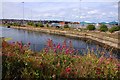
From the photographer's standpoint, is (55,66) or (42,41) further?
(42,41)

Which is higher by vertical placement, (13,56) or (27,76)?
(13,56)

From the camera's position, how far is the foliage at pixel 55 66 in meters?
4.82

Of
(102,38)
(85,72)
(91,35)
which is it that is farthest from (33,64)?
(91,35)

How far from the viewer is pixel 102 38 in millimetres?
46500

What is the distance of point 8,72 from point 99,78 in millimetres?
1820

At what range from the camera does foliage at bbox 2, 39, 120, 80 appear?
190 inches

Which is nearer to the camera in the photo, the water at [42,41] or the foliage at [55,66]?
the foliage at [55,66]

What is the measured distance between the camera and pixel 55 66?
5.14 metres

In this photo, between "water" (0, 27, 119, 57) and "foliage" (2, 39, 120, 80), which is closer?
"foliage" (2, 39, 120, 80)

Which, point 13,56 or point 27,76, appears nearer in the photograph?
point 27,76

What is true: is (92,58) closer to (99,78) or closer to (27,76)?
(99,78)

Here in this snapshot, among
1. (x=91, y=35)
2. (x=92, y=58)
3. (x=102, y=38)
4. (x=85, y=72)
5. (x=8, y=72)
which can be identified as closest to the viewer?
(x=8, y=72)

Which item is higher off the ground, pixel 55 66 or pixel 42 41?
pixel 55 66

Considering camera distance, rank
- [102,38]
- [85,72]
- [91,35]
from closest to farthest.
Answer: [85,72] < [102,38] < [91,35]
